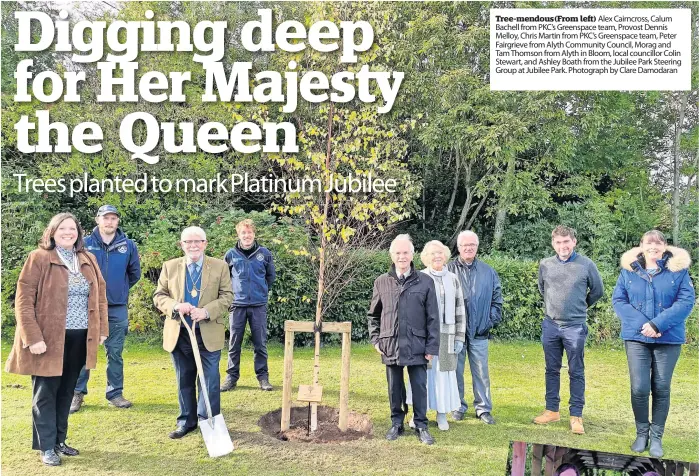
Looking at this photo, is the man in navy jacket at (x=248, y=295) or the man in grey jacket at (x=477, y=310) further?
the man in navy jacket at (x=248, y=295)

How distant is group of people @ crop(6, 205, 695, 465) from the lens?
4.19 m

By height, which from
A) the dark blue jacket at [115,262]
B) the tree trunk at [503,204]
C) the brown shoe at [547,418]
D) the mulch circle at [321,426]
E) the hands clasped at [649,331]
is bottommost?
the mulch circle at [321,426]

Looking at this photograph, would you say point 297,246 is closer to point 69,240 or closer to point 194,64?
point 194,64

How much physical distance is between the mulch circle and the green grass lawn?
0.11 metres

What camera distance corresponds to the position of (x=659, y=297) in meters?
4.59

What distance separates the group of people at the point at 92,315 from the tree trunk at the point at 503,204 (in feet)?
25.1

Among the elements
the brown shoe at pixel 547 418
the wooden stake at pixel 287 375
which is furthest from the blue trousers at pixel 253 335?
the brown shoe at pixel 547 418

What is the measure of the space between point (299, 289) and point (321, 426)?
118 inches

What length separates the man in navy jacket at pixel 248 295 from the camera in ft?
19.9

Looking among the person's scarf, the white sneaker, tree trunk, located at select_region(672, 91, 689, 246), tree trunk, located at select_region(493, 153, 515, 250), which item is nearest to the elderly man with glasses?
the person's scarf

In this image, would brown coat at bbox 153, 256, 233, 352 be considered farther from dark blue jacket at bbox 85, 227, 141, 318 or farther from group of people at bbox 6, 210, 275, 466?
dark blue jacket at bbox 85, 227, 141, 318

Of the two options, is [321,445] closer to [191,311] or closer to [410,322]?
[410,322]

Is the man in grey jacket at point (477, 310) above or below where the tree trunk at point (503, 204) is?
below

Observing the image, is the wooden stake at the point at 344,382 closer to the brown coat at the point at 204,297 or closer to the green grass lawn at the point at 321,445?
the green grass lawn at the point at 321,445
